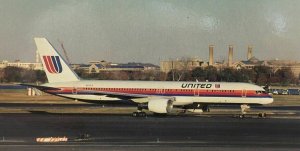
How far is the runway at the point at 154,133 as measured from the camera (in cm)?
2626

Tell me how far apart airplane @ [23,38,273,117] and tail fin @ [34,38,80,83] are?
898 millimetres

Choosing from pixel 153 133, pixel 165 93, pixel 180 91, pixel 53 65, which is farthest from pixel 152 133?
pixel 53 65

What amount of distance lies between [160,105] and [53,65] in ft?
42.5

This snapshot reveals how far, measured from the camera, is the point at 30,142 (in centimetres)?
2777

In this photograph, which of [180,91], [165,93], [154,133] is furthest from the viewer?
[165,93]

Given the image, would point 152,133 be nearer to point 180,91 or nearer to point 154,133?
point 154,133

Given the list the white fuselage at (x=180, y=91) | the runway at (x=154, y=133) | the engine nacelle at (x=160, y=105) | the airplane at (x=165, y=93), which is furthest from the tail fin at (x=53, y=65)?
the engine nacelle at (x=160, y=105)

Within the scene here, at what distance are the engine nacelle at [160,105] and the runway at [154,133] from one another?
3.80m

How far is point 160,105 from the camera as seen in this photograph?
49.1 metres

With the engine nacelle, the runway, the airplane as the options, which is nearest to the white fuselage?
the airplane

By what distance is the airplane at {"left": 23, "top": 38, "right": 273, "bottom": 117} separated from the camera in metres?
50.8

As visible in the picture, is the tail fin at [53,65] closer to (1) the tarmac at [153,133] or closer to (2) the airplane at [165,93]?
(2) the airplane at [165,93]

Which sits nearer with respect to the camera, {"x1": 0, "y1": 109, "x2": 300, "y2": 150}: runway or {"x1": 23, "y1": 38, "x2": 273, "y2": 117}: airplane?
{"x1": 0, "y1": 109, "x2": 300, "y2": 150}: runway

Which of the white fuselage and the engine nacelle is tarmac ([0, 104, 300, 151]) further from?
the white fuselage
